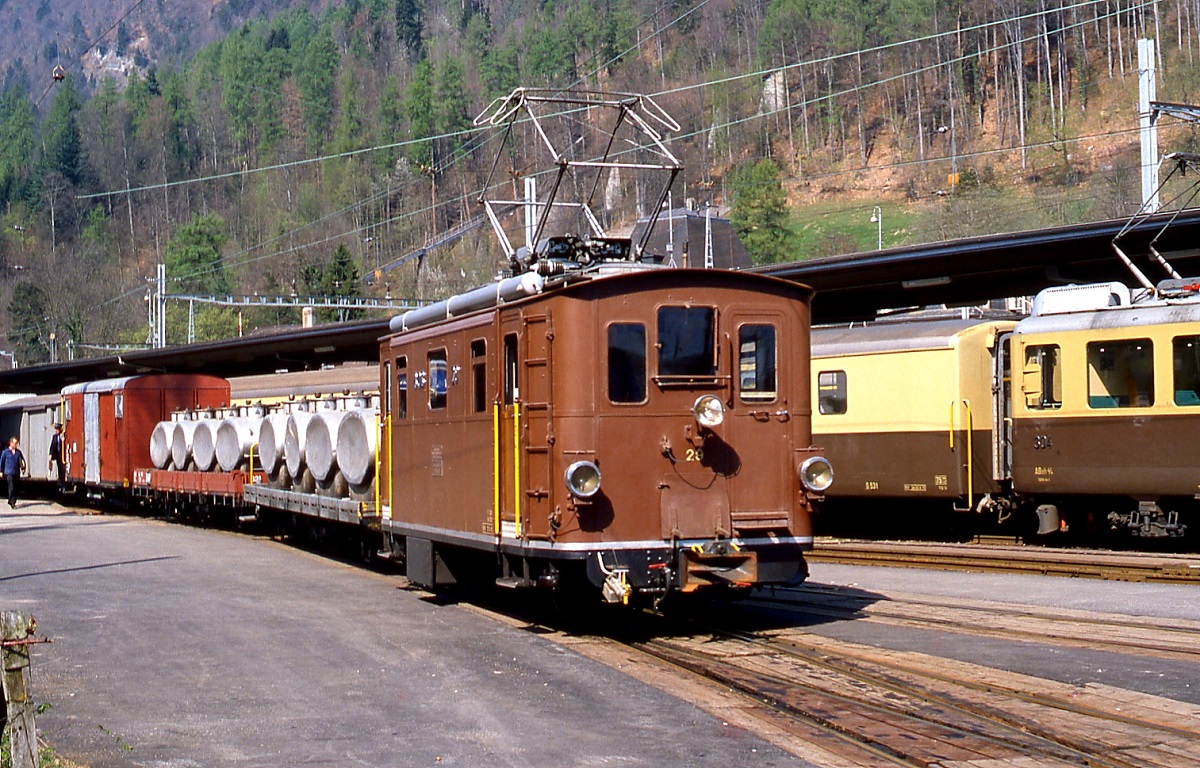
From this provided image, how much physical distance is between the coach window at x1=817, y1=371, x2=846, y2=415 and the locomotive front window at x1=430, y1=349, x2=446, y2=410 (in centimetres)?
980

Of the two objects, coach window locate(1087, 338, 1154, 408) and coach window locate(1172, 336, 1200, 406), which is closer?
coach window locate(1172, 336, 1200, 406)

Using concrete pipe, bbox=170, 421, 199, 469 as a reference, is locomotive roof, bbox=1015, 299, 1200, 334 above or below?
above

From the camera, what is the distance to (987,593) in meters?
15.6

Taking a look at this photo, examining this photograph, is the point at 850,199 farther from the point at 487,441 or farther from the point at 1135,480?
the point at 487,441

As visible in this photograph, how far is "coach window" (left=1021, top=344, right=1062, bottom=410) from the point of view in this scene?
19.4 metres

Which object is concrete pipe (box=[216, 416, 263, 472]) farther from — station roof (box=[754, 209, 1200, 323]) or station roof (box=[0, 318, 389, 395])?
station roof (box=[754, 209, 1200, 323])

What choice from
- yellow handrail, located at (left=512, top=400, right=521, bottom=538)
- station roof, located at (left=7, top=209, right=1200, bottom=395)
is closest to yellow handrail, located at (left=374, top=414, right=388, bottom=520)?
yellow handrail, located at (left=512, top=400, right=521, bottom=538)

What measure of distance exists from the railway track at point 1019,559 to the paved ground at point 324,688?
6839mm

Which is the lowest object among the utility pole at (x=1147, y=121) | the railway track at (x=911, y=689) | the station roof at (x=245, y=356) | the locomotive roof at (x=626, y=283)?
the railway track at (x=911, y=689)

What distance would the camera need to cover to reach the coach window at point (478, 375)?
43.9 ft

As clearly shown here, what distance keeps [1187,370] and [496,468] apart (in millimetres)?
9778

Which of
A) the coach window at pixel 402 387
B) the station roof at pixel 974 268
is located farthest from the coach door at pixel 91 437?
the coach window at pixel 402 387

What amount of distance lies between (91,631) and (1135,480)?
42.3ft

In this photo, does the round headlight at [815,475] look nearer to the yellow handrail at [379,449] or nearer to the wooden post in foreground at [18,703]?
the yellow handrail at [379,449]
